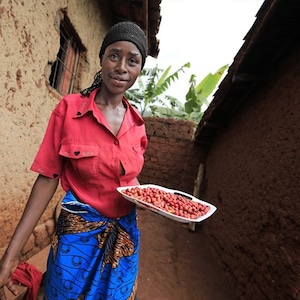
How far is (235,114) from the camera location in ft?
13.8

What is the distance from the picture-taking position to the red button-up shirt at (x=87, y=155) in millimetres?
964

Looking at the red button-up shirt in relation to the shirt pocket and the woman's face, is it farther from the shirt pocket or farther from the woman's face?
the woman's face

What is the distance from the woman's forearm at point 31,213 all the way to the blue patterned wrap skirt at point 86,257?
90 mm

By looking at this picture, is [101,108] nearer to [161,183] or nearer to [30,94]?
[30,94]

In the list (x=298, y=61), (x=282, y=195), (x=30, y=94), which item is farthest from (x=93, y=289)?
(x=298, y=61)

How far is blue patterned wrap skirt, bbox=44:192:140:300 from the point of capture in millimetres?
944

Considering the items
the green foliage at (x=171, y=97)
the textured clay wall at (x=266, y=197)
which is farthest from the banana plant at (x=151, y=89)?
the textured clay wall at (x=266, y=197)

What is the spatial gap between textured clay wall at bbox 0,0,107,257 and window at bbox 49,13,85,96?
229mm

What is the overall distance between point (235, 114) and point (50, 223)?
367 centimetres

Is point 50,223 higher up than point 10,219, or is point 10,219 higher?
point 10,219

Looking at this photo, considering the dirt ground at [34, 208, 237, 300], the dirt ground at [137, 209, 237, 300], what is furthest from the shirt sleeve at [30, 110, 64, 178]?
the dirt ground at [137, 209, 237, 300]

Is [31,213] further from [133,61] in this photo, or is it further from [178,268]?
[178,268]

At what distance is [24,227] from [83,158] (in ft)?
1.27

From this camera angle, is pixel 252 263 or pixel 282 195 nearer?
pixel 282 195
